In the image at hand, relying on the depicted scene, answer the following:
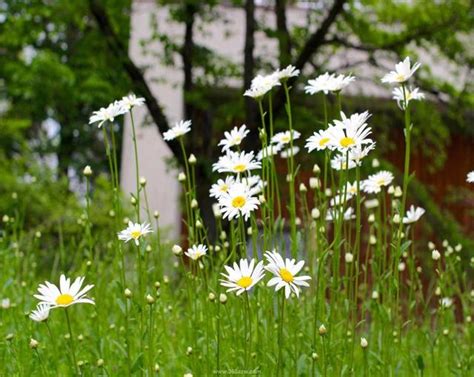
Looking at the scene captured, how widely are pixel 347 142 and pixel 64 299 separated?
66 cm

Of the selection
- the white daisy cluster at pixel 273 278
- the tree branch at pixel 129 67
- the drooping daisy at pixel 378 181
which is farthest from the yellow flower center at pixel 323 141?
the tree branch at pixel 129 67

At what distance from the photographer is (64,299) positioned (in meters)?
1.57

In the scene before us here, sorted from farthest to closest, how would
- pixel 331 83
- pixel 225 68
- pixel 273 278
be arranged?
pixel 225 68
pixel 331 83
pixel 273 278

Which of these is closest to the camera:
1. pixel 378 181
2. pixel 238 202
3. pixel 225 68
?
pixel 238 202

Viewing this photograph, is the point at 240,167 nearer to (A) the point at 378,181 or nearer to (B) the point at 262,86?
(B) the point at 262,86

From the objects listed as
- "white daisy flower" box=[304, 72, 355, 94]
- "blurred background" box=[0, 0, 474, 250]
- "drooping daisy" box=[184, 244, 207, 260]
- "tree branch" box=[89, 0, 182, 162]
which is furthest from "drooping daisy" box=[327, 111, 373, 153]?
"tree branch" box=[89, 0, 182, 162]

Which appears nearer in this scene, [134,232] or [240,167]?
[134,232]

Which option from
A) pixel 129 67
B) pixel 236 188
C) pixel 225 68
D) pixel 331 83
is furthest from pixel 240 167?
pixel 225 68

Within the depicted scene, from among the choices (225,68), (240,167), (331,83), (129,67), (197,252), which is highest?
(225,68)

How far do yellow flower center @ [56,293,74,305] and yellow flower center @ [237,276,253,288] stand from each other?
1.11 ft

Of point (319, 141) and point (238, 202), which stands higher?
point (319, 141)

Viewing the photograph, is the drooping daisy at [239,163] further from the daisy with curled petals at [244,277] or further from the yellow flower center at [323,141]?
the daisy with curled petals at [244,277]

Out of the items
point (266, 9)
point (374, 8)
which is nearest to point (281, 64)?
point (266, 9)

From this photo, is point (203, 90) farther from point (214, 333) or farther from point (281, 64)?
point (214, 333)
